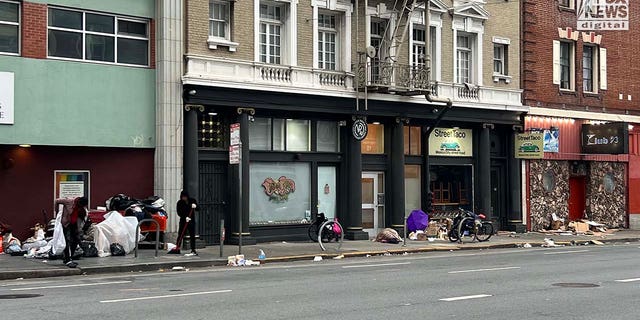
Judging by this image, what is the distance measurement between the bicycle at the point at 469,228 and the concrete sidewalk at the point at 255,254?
0.90 feet

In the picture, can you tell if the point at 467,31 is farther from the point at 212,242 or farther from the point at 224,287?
the point at 224,287

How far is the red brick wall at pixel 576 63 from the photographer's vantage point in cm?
3228

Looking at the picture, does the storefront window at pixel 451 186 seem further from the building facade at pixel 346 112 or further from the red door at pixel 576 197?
the red door at pixel 576 197

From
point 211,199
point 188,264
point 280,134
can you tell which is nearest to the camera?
point 188,264

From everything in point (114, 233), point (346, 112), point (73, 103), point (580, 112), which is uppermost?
point (580, 112)

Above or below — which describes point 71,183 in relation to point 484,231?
above

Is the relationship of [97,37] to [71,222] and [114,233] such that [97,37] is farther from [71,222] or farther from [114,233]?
[71,222]

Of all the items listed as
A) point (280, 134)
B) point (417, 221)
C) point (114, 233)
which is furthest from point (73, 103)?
point (417, 221)

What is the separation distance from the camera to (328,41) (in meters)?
26.7

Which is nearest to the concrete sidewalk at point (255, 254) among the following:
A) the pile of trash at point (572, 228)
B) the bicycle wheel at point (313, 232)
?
the bicycle wheel at point (313, 232)

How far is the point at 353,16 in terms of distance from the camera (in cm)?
2683

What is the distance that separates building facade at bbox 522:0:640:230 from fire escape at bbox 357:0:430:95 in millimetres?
6459

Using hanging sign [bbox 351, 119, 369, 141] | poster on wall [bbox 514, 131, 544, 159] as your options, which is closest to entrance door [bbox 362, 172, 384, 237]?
hanging sign [bbox 351, 119, 369, 141]

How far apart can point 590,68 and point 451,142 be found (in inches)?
353
